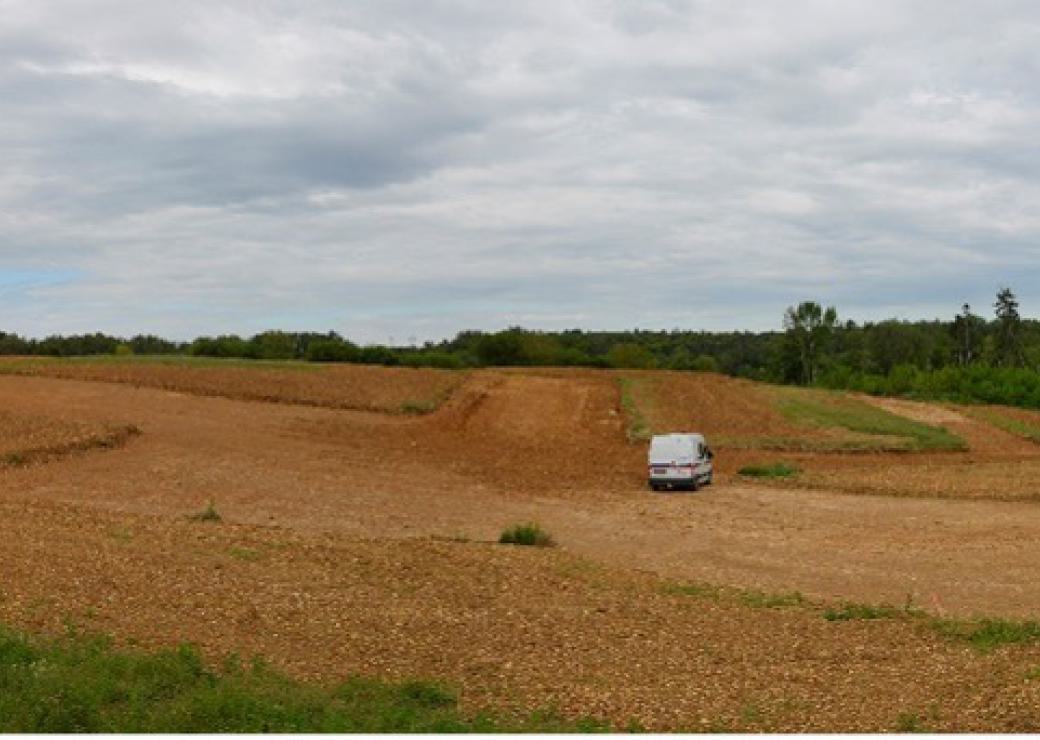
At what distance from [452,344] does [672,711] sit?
116m

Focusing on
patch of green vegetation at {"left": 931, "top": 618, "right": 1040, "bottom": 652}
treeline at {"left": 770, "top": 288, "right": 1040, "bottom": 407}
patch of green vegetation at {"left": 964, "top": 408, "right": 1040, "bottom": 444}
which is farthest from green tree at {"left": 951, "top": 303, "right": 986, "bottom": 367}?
patch of green vegetation at {"left": 931, "top": 618, "right": 1040, "bottom": 652}

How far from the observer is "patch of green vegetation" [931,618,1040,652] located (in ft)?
46.1

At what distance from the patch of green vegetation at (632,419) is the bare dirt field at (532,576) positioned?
7.27 meters

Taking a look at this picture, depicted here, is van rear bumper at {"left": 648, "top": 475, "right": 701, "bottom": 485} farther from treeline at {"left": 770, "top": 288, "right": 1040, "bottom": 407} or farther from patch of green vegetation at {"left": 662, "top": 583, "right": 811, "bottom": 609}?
treeline at {"left": 770, "top": 288, "right": 1040, "bottom": 407}

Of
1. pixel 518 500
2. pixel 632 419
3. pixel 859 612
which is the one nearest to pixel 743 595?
pixel 859 612

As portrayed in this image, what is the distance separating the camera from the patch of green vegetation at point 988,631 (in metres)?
14.1

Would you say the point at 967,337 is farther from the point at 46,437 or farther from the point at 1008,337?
the point at 46,437

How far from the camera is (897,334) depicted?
156000 millimetres

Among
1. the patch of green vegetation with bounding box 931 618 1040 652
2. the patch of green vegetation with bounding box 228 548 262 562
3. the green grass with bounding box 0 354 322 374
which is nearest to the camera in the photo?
the patch of green vegetation with bounding box 931 618 1040 652

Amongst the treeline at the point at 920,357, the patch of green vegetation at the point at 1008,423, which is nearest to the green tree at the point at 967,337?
the treeline at the point at 920,357

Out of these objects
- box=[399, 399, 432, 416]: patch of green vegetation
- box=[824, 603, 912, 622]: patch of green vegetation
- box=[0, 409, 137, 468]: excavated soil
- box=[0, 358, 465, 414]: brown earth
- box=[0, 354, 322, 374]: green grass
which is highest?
box=[0, 354, 322, 374]: green grass

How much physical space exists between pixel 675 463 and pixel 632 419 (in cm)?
1842

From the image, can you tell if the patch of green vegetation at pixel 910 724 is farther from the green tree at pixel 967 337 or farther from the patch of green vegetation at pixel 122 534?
the green tree at pixel 967 337

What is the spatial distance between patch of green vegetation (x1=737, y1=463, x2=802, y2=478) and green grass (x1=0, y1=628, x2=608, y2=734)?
31.1 metres
